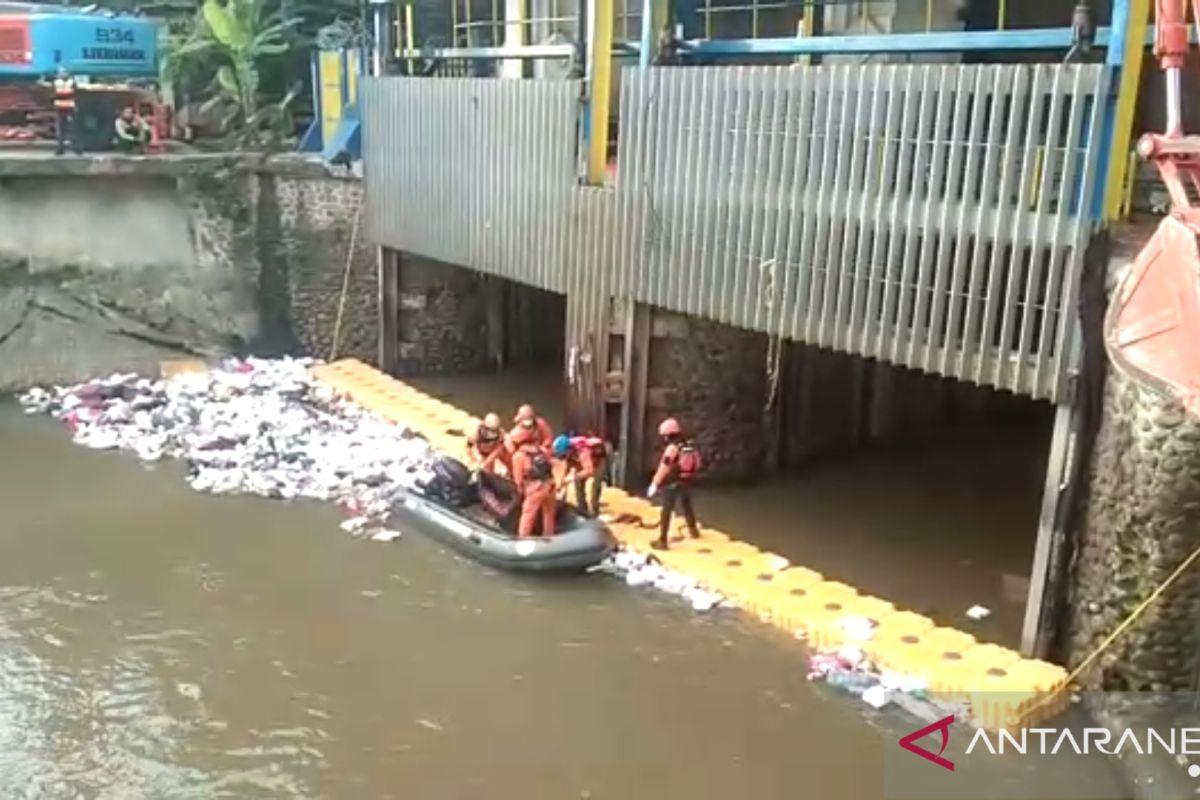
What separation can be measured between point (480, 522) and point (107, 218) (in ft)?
29.8

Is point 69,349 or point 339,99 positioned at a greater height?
point 339,99

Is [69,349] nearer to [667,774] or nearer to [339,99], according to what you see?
[339,99]

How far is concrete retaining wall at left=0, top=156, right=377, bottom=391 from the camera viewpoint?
56.1 ft

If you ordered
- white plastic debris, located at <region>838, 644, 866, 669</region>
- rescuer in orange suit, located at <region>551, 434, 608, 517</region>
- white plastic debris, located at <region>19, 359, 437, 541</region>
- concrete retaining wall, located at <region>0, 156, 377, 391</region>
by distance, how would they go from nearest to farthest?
white plastic debris, located at <region>838, 644, 866, 669</region> → rescuer in orange suit, located at <region>551, 434, 608, 517</region> → white plastic debris, located at <region>19, 359, 437, 541</region> → concrete retaining wall, located at <region>0, 156, 377, 391</region>

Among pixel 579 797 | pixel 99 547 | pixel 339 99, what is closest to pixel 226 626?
pixel 99 547

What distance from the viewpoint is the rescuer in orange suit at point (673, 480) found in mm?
10992

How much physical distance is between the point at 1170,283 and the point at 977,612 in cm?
460

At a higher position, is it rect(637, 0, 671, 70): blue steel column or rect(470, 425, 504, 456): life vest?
rect(637, 0, 671, 70): blue steel column

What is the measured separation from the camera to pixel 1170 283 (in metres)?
6.17

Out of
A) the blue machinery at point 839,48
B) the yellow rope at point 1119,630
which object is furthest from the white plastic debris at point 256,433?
the yellow rope at point 1119,630

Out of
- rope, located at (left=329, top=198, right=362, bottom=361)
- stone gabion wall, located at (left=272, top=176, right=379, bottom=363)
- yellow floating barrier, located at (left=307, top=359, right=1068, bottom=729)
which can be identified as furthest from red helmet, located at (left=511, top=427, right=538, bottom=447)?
rope, located at (left=329, top=198, right=362, bottom=361)

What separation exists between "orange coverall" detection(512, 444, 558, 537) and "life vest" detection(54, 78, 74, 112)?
35.2ft

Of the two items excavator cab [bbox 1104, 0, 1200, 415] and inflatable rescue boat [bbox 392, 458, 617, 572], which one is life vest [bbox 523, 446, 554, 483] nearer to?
inflatable rescue boat [bbox 392, 458, 617, 572]

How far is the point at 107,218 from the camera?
57.5ft
